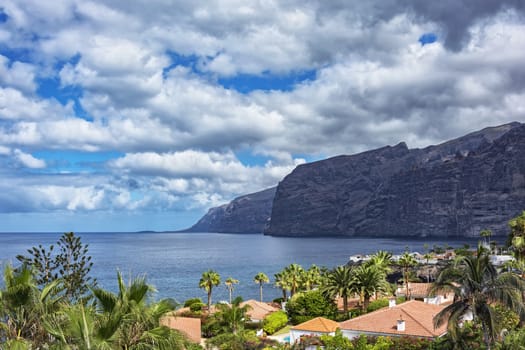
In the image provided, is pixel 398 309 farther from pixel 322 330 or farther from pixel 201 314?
pixel 201 314

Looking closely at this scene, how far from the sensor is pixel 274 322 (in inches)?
1978

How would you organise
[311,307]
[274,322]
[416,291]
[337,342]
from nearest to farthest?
[337,342], [274,322], [311,307], [416,291]

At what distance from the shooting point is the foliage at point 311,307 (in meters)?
50.5

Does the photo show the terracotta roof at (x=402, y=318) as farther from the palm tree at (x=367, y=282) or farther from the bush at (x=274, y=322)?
the bush at (x=274, y=322)

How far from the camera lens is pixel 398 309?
39.1 m

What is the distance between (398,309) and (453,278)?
1554cm

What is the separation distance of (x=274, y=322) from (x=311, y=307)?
4.01 m

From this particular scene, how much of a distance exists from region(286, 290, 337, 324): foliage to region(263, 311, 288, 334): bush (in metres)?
1.08

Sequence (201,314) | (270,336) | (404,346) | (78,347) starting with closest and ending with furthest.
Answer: (78,347) < (404,346) < (270,336) < (201,314)

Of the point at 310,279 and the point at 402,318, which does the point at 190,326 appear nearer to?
the point at 402,318

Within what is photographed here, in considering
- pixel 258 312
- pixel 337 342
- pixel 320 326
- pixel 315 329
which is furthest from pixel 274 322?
pixel 337 342

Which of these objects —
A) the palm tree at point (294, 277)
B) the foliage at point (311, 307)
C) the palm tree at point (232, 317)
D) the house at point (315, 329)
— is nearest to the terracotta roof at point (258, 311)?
the foliage at point (311, 307)

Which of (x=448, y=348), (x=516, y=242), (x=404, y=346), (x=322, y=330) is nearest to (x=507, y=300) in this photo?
(x=448, y=348)

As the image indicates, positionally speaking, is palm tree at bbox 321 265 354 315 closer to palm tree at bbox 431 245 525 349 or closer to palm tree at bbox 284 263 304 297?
palm tree at bbox 284 263 304 297
